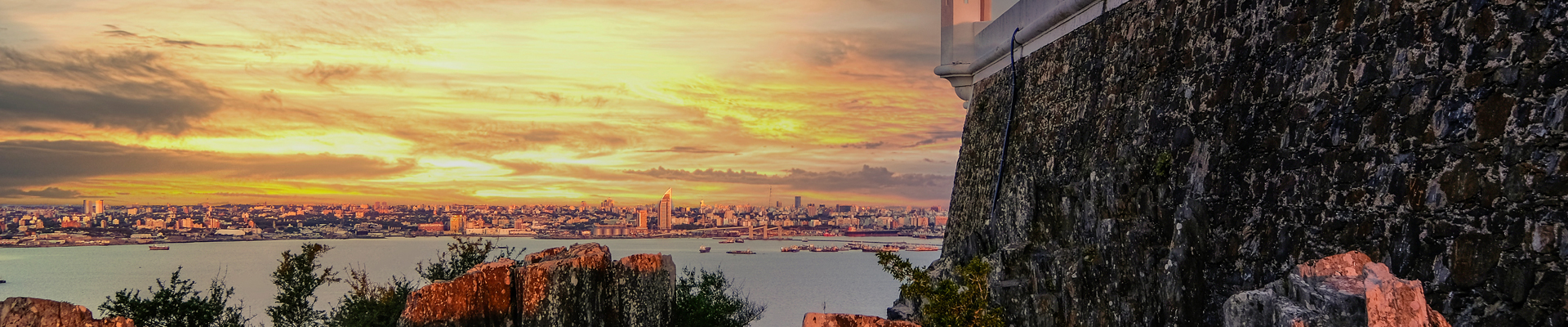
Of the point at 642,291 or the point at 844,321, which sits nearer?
the point at 844,321

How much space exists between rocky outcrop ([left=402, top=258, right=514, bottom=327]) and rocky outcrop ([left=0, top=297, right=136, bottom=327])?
105 inches

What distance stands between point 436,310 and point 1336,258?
7.82m

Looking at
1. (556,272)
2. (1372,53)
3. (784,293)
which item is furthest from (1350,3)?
(784,293)

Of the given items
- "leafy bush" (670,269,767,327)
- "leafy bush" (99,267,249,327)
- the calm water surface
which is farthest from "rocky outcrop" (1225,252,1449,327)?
the calm water surface

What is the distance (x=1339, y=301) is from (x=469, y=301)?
798 cm

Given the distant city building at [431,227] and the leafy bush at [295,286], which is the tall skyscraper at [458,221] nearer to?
the distant city building at [431,227]

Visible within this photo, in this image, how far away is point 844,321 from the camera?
5445 mm

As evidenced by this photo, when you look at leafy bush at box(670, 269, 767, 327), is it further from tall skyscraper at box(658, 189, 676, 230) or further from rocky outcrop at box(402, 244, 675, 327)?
tall skyscraper at box(658, 189, 676, 230)

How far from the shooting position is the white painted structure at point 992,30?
41.4 feet

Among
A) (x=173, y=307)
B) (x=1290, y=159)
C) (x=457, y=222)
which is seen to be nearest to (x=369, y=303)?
(x=173, y=307)

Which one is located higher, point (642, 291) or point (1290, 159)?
point (1290, 159)

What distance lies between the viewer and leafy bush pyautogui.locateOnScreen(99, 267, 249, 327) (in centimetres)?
1606

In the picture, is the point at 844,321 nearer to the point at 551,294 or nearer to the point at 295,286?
the point at 551,294

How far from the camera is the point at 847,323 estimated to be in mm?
5445
